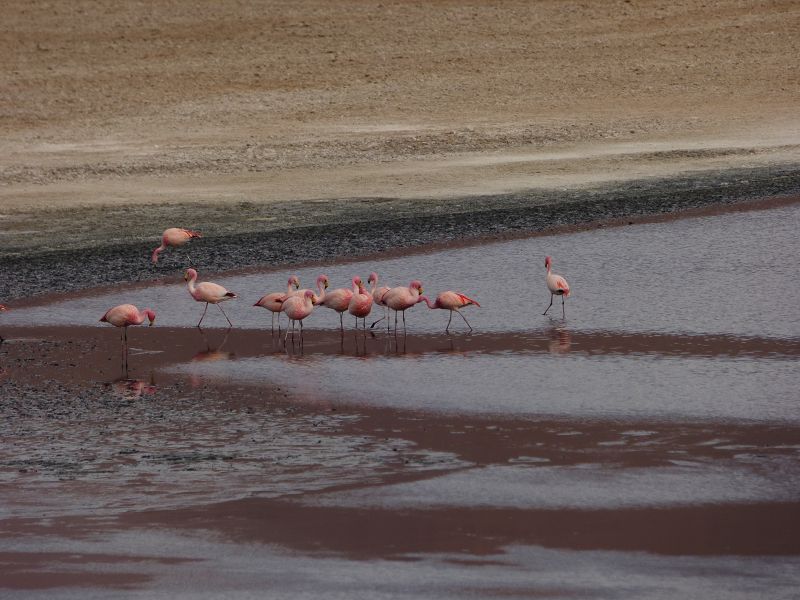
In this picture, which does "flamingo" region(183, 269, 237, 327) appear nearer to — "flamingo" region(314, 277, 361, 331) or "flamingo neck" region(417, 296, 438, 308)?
"flamingo" region(314, 277, 361, 331)

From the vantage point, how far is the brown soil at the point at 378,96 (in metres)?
22.2

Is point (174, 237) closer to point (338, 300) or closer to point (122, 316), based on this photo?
point (338, 300)

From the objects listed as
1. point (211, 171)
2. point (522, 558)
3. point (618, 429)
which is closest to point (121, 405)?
point (618, 429)

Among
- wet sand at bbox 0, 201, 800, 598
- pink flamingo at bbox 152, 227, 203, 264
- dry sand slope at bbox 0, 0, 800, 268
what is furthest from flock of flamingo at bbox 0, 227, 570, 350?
dry sand slope at bbox 0, 0, 800, 268

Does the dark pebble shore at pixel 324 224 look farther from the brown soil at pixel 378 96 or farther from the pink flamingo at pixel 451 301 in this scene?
the pink flamingo at pixel 451 301

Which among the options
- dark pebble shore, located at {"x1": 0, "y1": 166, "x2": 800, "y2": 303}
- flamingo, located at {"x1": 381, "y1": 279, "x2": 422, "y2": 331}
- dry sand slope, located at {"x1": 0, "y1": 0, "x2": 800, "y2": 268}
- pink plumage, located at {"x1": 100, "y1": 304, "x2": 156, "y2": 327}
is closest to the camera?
pink plumage, located at {"x1": 100, "y1": 304, "x2": 156, "y2": 327}

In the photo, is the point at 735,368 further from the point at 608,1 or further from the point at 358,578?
the point at 608,1

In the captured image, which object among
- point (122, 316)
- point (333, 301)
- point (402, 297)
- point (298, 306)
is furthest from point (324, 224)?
point (122, 316)

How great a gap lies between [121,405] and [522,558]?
13.2 feet

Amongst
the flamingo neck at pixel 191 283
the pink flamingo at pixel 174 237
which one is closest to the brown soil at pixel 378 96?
the pink flamingo at pixel 174 237

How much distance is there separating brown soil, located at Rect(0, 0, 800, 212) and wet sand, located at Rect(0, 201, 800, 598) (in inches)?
318

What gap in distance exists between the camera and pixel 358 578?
6.95m

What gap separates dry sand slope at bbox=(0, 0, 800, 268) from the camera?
2155 centimetres

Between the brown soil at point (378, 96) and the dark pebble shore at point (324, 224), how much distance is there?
3.33 feet
